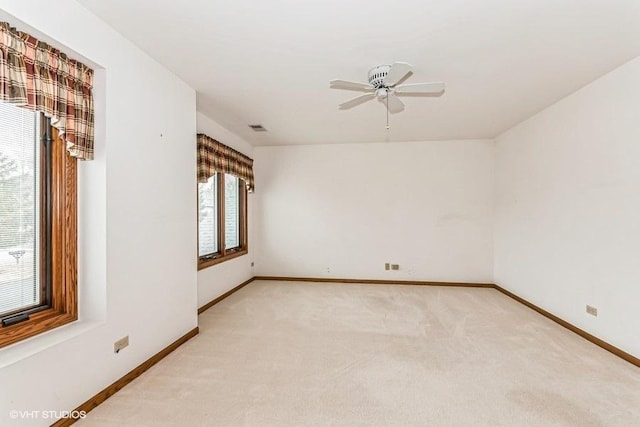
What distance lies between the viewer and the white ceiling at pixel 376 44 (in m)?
1.93

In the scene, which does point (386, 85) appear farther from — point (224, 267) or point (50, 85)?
point (224, 267)

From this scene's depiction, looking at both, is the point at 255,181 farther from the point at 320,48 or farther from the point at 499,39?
the point at 499,39

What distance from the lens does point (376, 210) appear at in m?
5.63

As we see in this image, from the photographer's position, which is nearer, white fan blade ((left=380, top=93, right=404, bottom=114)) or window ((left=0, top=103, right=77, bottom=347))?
window ((left=0, top=103, right=77, bottom=347))

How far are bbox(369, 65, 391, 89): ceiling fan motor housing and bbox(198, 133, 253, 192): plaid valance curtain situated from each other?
7.24ft

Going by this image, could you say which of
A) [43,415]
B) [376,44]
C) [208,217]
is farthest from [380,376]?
[208,217]

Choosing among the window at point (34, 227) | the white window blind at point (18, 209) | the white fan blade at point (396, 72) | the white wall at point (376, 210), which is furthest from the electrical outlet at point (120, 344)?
the white wall at point (376, 210)

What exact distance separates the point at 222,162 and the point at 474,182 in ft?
14.3

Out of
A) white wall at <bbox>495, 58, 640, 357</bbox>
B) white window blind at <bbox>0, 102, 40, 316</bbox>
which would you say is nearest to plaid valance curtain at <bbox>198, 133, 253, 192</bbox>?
white window blind at <bbox>0, 102, 40, 316</bbox>

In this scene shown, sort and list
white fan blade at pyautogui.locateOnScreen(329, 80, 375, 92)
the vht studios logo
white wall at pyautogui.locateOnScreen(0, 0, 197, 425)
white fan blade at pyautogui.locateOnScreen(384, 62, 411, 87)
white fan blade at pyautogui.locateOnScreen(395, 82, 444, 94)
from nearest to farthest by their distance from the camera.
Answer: the vht studios logo → white wall at pyautogui.locateOnScreen(0, 0, 197, 425) → white fan blade at pyautogui.locateOnScreen(384, 62, 411, 87) → white fan blade at pyautogui.locateOnScreen(329, 80, 375, 92) → white fan blade at pyautogui.locateOnScreen(395, 82, 444, 94)

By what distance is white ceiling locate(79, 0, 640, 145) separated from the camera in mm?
1930

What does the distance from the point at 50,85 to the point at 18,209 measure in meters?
0.78

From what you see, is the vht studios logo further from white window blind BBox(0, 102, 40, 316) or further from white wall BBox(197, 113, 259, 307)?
white wall BBox(197, 113, 259, 307)

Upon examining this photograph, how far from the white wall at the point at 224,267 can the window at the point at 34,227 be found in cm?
201
